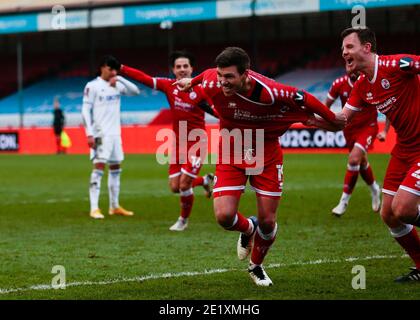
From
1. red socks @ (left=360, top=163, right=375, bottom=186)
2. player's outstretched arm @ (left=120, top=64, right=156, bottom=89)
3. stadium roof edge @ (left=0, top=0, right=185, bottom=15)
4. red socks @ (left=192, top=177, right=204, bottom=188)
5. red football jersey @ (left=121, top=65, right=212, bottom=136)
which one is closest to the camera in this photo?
player's outstretched arm @ (left=120, top=64, right=156, bottom=89)

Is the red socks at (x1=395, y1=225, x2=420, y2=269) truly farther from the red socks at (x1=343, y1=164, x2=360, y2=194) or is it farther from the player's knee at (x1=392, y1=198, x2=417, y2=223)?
the red socks at (x1=343, y1=164, x2=360, y2=194)

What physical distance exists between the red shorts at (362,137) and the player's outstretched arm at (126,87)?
3.35 m

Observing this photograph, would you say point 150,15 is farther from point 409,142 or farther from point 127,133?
point 409,142

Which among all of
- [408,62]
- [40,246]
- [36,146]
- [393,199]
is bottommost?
[36,146]

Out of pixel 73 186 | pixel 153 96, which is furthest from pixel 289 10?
pixel 73 186

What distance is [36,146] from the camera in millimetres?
37656

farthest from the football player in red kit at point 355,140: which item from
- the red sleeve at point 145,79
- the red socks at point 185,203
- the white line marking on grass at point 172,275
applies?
the white line marking on grass at point 172,275

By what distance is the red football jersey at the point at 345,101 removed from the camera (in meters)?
14.1

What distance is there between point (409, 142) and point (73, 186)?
43.7 feet

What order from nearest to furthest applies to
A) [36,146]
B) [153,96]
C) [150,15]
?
1. [36,146]
2. [150,15]
3. [153,96]

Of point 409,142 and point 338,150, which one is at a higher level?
point 409,142

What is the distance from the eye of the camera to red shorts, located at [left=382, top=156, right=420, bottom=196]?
303 inches

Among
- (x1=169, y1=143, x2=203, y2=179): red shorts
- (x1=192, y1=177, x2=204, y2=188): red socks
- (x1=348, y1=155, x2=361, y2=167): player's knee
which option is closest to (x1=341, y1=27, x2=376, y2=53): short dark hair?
(x1=169, y1=143, x2=203, y2=179): red shorts

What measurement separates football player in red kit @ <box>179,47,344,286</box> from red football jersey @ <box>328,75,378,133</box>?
579cm
